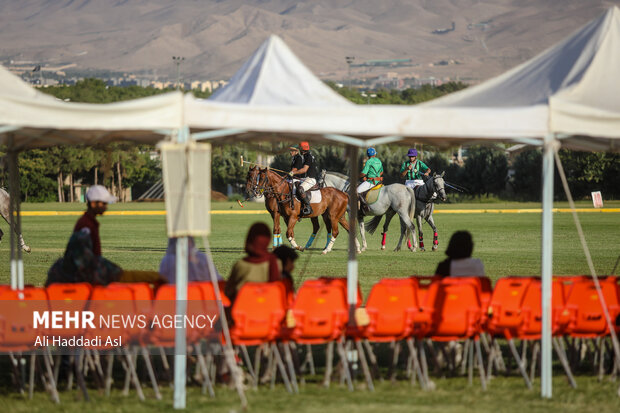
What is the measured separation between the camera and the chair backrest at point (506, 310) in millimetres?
9711

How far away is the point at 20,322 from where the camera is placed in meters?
9.03

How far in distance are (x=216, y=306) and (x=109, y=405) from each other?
4.29 feet

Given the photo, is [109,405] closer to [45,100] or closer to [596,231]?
[45,100]

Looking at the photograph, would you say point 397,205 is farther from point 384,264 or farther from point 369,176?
point 384,264

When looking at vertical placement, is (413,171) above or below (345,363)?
above

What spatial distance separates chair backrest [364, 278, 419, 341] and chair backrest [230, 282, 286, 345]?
3.06 ft

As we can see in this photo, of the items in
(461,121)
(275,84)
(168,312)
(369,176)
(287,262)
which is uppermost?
(275,84)

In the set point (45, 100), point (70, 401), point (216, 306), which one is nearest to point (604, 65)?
point (216, 306)

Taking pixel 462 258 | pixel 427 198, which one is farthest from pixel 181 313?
pixel 427 198

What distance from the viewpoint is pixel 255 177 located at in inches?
953

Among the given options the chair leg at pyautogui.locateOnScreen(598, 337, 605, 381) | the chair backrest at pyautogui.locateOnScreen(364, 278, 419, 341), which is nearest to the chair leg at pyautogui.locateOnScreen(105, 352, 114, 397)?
the chair backrest at pyautogui.locateOnScreen(364, 278, 419, 341)

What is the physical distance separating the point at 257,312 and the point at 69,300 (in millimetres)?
1750

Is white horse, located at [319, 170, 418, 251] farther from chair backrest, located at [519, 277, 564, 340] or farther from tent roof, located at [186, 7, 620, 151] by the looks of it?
chair backrest, located at [519, 277, 564, 340]

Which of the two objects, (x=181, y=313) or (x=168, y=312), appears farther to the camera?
(x=168, y=312)
